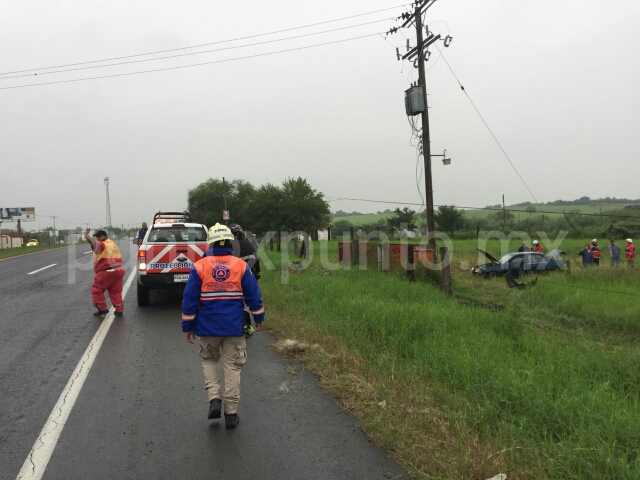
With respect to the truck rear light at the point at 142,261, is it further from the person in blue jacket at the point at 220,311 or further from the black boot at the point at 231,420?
the black boot at the point at 231,420

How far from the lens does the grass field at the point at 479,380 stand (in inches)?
132

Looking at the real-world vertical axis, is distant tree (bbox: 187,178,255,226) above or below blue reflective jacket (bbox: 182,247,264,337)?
above

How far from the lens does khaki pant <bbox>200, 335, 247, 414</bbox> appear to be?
414 cm

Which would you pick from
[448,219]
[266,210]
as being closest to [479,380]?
[266,210]

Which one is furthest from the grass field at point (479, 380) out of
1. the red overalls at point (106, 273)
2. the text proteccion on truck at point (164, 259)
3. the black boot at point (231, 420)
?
the red overalls at point (106, 273)

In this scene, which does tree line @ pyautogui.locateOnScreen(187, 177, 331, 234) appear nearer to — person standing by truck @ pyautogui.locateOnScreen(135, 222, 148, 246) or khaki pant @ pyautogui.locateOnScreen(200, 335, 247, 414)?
person standing by truck @ pyautogui.locateOnScreen(135, 222, 148, 246)

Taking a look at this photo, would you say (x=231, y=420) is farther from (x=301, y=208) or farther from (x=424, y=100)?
(x=301, y=208)

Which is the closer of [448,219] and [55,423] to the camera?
[55,423]

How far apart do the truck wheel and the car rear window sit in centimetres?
103

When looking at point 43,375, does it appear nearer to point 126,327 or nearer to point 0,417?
point 0,417

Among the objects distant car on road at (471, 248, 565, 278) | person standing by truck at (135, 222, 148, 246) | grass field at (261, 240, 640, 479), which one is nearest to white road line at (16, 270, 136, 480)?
grass field at (261, 240, 640, 479)

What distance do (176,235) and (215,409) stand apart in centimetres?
666

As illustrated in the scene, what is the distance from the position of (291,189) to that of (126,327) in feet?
55.7

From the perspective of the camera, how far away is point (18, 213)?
271 ft
